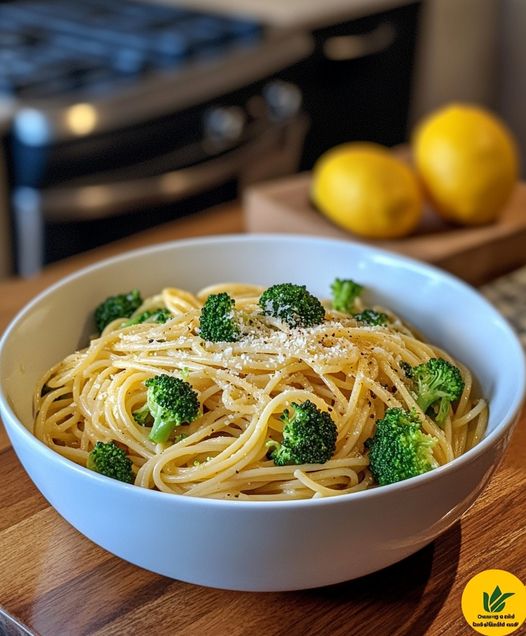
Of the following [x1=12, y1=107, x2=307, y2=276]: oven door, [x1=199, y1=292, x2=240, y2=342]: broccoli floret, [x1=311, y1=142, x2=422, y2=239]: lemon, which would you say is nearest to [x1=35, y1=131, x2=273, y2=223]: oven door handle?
[x1=12, y1=107, x2=307, y2=276]: oven door

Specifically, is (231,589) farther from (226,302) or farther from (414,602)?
(226,302)

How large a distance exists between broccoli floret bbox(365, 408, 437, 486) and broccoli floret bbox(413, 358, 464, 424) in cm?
8

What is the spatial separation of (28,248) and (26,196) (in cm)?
17

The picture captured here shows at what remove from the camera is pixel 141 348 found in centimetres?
108

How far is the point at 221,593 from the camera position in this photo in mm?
910

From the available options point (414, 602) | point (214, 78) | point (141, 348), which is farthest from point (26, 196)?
point (414, 602)

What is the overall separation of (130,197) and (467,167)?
118 cm

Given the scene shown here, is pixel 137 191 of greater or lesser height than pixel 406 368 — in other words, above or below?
below

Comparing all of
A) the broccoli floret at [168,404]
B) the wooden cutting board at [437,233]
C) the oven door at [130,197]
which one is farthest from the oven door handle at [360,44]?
the broccoli floret at [168,404]

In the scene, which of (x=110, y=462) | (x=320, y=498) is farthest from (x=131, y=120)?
(x=320, y=498)

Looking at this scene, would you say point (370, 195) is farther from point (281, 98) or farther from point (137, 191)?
point (281, 98)

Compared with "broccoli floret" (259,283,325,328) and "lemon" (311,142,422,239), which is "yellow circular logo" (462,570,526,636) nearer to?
"broccoli floret" (259,283,325,328)

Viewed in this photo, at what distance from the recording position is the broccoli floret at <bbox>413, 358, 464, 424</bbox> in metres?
1.02

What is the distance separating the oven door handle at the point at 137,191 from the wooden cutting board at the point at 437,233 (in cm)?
81
